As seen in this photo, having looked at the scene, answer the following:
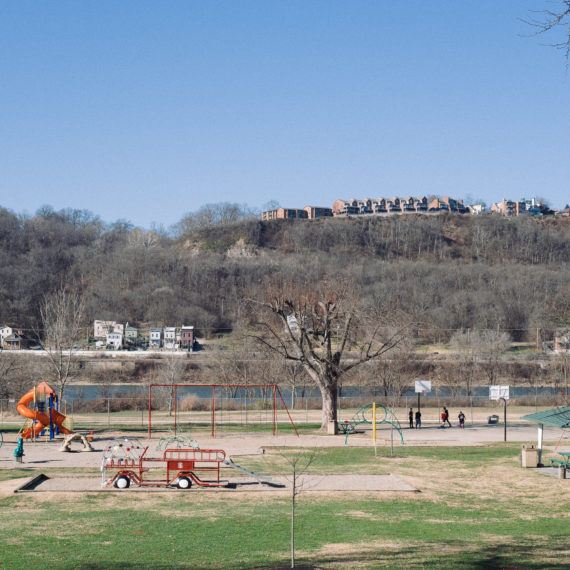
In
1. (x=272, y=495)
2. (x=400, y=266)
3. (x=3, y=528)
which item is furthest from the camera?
(x=400, y=266)

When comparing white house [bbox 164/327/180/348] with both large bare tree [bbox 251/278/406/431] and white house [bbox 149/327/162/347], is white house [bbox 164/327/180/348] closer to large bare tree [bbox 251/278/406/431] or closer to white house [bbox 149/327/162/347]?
white house [bbox 149/327/162/347]

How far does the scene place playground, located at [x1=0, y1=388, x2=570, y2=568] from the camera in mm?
15023

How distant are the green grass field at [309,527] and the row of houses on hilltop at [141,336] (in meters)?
106

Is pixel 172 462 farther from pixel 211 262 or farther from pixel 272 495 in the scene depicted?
pixel 211 262

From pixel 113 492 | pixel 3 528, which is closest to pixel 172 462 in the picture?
pixel 113 492

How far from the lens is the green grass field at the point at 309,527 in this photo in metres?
14.7

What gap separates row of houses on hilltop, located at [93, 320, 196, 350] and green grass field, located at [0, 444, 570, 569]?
348 ft

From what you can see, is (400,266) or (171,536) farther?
(400,266)

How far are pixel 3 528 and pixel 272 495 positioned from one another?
810 cm

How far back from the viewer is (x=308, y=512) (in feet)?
65.7

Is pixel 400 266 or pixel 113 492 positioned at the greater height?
pixel 400 266

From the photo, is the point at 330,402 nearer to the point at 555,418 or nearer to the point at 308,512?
the point at 555,418

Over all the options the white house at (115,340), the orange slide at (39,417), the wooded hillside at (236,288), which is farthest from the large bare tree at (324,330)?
the white house at (115,340)

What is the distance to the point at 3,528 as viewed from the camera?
17.7 m
